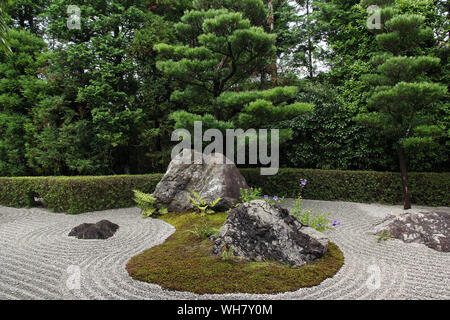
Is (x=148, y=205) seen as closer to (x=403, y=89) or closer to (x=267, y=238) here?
(x=267, y=238)

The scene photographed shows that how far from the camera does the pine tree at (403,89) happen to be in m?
5.27

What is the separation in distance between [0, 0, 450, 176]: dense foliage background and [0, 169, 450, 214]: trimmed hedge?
74cm

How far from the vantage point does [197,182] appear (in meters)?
5.75

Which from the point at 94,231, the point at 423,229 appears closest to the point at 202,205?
the point at 94,231

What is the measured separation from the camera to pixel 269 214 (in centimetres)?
327

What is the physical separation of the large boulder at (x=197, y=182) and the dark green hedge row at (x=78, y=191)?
4.16 ft

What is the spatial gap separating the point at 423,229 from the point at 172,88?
775 centimetres

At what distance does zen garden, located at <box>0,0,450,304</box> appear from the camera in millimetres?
2785

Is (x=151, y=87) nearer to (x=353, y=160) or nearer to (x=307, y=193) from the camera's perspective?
(x=307, y=193)

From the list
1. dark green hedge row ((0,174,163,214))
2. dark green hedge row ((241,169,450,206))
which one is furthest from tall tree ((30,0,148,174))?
dark green hedge row ((241,169,450,206))

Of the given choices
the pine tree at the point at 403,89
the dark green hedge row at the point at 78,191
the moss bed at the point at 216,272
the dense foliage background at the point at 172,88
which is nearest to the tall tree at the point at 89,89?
the dense foliage background at the point at 172,88

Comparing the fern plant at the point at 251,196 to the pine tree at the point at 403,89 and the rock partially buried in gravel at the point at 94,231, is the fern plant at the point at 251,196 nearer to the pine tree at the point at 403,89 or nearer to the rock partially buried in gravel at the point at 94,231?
Result: the rock partially buried in gravel at the point at 94,231
